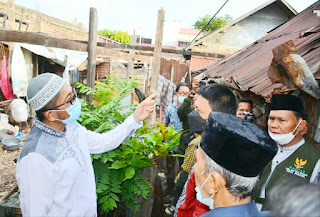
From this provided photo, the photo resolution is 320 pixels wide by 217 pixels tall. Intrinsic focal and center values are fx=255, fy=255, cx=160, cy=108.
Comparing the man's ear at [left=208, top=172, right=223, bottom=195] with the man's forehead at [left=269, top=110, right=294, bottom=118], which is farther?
the man's forehead at [left=269, top=110, right=294, bottom=118]

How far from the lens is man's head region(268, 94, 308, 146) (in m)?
2.50

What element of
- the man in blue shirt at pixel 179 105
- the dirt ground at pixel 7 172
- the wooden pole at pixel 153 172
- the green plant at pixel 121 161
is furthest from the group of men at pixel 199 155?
the dirt ground at pixel 7 172

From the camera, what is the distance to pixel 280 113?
2.56 meters

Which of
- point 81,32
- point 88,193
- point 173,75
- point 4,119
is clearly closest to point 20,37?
point 88,193

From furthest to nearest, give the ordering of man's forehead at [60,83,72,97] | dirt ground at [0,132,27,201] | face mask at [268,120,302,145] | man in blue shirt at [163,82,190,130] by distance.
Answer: man in blue shirt at [163,82,190,130]
dirt ground at [0,132,27,201]
face mask at [268,120,302,145]
man's forehead at [60,83,72,97]

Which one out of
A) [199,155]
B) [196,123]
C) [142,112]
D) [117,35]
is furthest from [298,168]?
[117,35]

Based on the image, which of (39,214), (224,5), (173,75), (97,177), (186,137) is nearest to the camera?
(39,214)

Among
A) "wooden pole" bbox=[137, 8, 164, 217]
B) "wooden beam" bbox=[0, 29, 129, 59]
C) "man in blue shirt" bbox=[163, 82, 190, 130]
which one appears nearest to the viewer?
"wooden beam" bbox=[0, 29, 129, 59]

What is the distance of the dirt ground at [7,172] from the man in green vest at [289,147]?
11.6 ft

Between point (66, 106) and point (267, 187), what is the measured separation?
2063 mm

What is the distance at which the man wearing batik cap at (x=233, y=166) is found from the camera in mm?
1334

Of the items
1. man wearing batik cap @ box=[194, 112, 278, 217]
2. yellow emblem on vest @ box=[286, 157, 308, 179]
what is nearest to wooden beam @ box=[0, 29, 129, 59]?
man wearing batik cap @ box=[194, 112, 278, 217]

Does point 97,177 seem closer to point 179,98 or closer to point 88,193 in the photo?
point 88,193

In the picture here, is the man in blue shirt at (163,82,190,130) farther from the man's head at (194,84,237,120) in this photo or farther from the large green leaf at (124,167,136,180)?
the man's head at (194,84,237,120)
